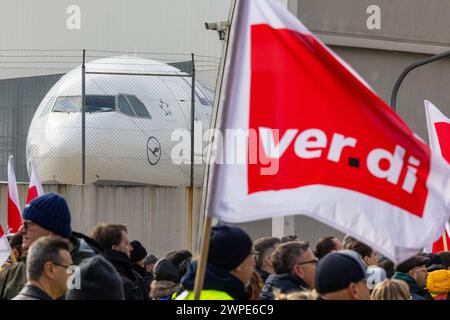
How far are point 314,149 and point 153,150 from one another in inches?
651

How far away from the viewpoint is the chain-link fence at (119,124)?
20.9m

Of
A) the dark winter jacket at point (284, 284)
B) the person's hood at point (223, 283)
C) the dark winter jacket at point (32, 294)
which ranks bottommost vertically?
the dark winter jacket at point (284, 284)

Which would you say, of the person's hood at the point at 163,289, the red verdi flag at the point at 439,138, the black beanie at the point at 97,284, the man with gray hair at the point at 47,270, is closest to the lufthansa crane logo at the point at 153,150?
the red verdi flag at the point at 439,138

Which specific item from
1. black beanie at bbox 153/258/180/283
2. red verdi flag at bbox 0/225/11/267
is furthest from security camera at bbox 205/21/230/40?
black beanie at bbox 153/258/180/283

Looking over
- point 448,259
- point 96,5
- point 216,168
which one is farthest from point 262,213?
point 96,5

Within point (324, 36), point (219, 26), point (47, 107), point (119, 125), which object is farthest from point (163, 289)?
point (47, 107)

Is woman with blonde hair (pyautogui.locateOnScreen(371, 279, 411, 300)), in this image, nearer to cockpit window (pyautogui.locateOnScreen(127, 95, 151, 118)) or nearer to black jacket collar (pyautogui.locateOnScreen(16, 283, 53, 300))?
black jacket collar (pyautogui.locateOnScreen(16, 283, 53, 300))

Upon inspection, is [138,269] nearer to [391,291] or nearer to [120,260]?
[120,260]

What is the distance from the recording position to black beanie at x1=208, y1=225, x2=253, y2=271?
5922 mm

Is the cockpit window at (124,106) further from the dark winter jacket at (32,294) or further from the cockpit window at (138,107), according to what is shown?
the dark winter jacket at (32,294)

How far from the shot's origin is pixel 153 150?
857 inches

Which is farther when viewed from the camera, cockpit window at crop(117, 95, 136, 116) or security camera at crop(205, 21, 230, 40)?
cockpit window at crop(117, 95, 136, 116)

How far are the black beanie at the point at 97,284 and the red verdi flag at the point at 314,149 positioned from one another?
0.78m

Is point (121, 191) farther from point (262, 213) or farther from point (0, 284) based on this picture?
point (262, 213)
